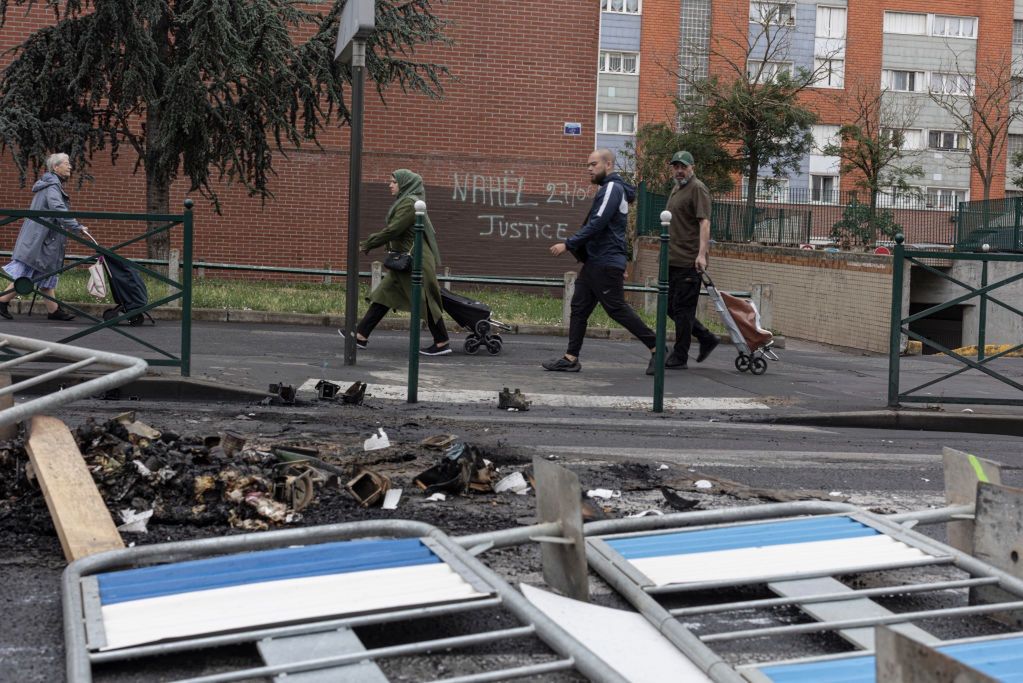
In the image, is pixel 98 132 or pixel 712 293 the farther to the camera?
pixel 98 132

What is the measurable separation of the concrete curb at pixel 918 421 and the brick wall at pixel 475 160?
1806 cm

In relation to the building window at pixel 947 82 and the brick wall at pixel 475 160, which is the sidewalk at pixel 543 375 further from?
the building window at pixel 947 82

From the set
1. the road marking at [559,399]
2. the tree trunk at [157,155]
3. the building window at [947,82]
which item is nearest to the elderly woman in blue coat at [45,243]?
the road marking at [559,399]

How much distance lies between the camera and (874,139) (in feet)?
137

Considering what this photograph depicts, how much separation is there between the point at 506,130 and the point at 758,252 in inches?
264

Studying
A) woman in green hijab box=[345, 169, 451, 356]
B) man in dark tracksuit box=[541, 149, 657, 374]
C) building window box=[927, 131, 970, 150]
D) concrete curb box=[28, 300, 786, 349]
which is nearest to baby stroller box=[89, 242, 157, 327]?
concrete curb box=[28, 300, 786, 349]

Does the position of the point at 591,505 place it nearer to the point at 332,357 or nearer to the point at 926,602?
the point at 926,602

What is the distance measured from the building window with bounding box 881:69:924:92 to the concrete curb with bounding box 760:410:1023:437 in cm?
4367

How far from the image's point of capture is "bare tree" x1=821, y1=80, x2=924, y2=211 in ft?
128

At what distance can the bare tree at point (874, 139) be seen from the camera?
3894 cm

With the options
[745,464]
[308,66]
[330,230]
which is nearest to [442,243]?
[330,230]

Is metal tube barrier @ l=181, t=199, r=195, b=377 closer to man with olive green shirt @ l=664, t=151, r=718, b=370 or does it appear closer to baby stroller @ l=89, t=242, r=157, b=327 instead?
baby stroller @ l=89, t=242, r=157, b=327

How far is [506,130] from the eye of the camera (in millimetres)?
26906

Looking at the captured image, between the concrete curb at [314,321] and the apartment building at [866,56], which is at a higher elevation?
the apartment building at [866,56]
